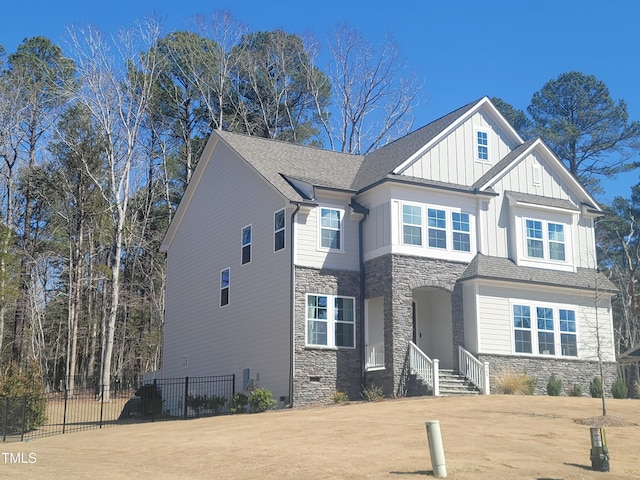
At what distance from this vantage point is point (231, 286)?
30.1m

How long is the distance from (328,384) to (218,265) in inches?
307

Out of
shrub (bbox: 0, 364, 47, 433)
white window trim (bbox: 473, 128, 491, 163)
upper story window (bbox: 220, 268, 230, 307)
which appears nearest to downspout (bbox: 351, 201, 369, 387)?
white window trim (bbox: 473, 128, 491, 163)

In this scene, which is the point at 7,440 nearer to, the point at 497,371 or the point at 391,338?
the point at 391,338

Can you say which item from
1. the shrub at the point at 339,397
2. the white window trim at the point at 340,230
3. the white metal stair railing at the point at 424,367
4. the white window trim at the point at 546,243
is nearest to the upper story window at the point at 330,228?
the white window trim at the point at 340,230

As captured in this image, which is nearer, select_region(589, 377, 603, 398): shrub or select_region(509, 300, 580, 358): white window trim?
select_region(509, 300, 580, 358): white window trim

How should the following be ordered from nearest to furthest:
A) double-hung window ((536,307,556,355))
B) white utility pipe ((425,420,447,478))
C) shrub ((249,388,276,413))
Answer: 1. white utility pipe ((425,420,447,478))
2. shrub ((249,388,276,413))
3. double-hung window ((536,307,556,355))

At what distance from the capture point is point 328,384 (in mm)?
25891

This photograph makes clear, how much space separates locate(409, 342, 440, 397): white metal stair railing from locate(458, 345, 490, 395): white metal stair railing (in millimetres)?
1417

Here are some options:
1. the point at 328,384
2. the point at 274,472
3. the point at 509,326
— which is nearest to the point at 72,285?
the point at 328,384

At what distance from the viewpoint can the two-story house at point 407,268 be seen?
2614cm

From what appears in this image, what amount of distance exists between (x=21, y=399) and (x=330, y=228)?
10.9 metres

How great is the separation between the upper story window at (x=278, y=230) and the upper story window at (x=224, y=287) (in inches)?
150

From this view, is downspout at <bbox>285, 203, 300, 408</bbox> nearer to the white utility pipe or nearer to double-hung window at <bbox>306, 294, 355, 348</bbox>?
double-hung window at <bbox>306, 294, 355, 348</bbox>

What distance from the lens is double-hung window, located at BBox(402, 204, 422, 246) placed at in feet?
87.7
